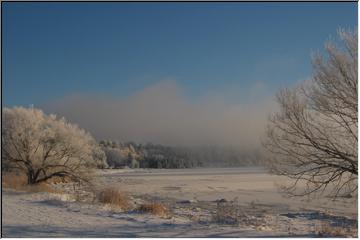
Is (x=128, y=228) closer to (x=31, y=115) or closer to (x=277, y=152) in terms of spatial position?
(x=277, y=152)

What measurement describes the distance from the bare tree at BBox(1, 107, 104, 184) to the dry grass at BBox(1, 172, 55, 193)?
0.42 meters

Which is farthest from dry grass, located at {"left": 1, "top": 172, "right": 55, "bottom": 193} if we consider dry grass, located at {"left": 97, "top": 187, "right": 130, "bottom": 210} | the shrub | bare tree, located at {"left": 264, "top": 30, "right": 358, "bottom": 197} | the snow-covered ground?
bare tree, located at {"left": 264, "top": 30, "right": 358, "bottom": 197}

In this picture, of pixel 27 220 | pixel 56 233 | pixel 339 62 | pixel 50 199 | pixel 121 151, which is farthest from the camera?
pixel 121 151

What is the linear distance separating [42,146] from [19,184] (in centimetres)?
257

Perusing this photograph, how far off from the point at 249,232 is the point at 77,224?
3.63m

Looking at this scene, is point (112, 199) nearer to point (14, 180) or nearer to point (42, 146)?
point (14, 180)

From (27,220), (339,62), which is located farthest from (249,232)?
(27,220)

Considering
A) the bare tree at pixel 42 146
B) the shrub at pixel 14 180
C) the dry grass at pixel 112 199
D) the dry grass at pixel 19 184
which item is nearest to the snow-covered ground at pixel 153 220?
the dry grass at pixel 112 199

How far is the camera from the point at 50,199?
48.9 feet

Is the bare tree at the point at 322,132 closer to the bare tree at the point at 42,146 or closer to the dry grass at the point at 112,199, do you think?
the dry grass at the point at 112,199

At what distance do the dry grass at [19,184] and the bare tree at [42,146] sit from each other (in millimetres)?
416

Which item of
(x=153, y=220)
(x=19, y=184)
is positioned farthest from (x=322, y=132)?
(x=19, y=184)

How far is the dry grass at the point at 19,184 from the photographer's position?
62.5 ft

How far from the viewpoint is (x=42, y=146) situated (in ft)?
74.5
